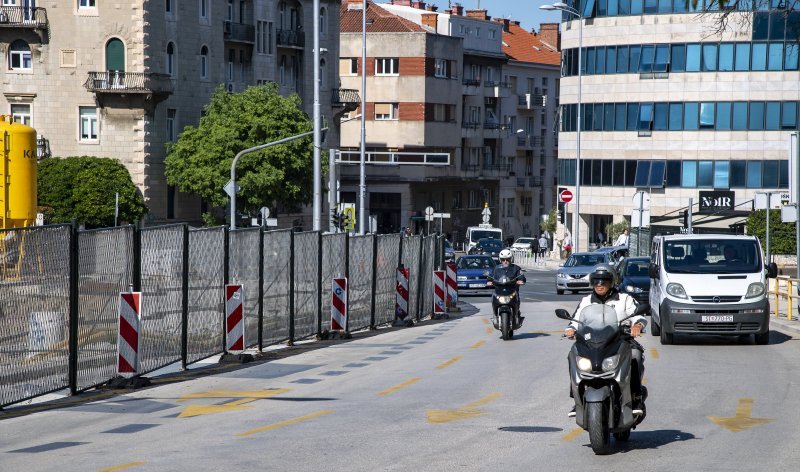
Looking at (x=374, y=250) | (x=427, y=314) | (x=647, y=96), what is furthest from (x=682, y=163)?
(x=374, y=250)

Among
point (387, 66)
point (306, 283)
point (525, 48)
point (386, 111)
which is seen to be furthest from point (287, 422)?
point (525, 48)

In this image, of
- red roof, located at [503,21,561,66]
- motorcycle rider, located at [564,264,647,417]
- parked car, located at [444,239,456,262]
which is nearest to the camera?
motorcycle rider, located at [564,264,647,417]

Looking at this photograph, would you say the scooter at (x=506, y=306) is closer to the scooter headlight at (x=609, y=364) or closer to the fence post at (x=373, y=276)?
the fence post at (x=373, y=276)

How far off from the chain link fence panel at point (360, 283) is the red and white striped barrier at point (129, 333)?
1088cm

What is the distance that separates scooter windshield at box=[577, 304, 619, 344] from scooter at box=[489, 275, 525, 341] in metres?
14.3

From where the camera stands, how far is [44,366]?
16.0m

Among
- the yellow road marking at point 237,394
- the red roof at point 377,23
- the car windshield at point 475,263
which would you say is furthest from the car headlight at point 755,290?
the red roof at point 377,23

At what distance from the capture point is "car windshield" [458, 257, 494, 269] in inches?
2041

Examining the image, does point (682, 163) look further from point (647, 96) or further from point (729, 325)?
point (729, 325)

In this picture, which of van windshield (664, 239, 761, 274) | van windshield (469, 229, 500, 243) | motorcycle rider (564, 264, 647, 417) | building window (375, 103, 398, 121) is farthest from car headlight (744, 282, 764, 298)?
building window (375, 103, 398, 121)

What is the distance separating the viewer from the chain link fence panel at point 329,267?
27.5m

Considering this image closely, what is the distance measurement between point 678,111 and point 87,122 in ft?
111

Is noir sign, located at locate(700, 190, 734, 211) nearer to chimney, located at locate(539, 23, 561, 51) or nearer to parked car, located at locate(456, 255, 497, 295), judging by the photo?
parked car, located at locate(456, 255, 497, 295)

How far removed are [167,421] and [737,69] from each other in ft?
226
